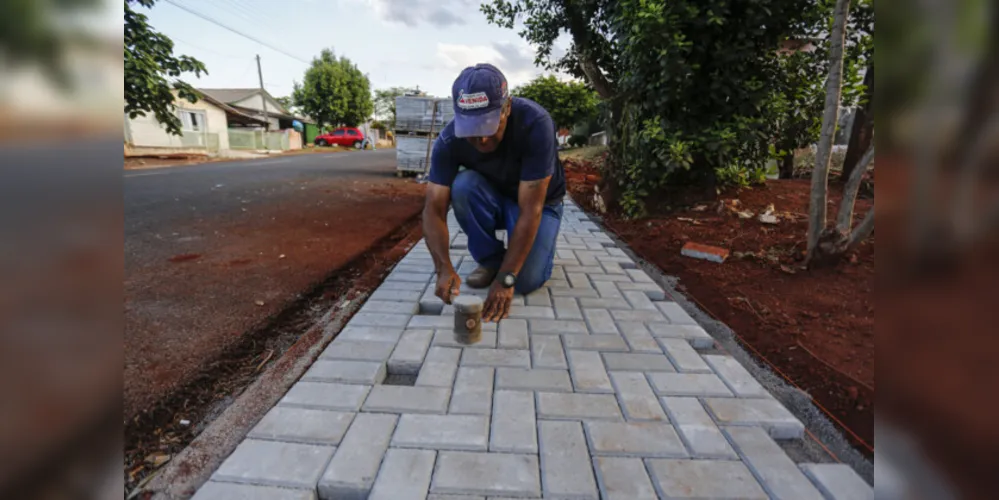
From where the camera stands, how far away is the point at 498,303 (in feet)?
8.88

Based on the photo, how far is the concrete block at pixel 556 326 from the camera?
2.54 meters

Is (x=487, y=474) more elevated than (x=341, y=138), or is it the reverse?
(x=341, y=138)

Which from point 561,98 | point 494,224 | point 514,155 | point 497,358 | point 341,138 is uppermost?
point 561,98

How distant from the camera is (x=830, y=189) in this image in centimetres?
583

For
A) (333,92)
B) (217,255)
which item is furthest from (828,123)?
(333,92)

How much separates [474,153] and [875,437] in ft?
9.17

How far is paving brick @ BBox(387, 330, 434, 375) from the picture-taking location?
7.07ft

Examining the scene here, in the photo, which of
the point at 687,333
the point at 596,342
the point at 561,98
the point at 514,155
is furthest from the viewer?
the point at 561,98

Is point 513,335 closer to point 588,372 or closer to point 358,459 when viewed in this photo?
point 588,372

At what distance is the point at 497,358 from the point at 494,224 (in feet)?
4.10

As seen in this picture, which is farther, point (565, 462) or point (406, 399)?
point (406, 399)

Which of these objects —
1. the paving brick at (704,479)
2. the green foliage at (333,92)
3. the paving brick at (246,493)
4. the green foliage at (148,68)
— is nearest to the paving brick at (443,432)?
the paving brick at (246,493)

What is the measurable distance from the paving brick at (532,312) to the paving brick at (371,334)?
0.70m

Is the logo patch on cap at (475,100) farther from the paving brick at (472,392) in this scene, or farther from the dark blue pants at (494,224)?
the paving brick at (472,392)
